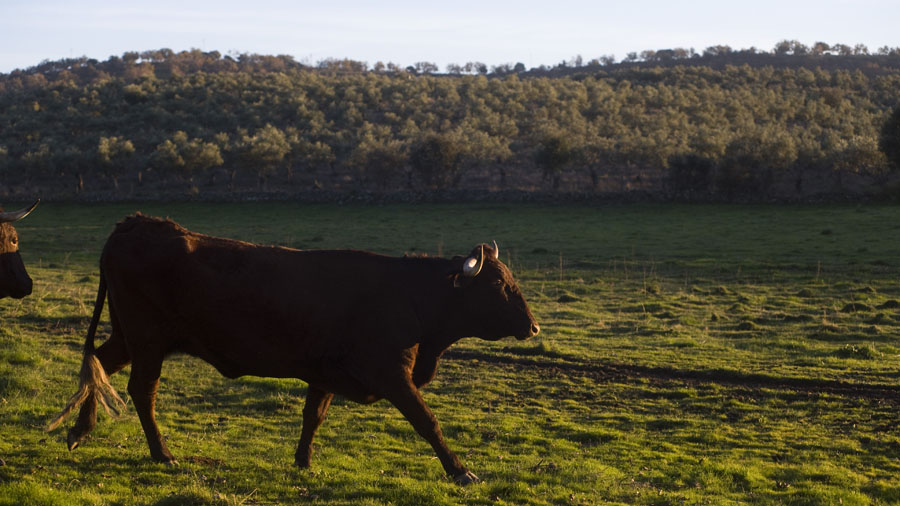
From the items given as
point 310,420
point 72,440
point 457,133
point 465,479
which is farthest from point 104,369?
point 457,133

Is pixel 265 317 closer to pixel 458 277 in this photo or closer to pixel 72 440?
pixel 458 277

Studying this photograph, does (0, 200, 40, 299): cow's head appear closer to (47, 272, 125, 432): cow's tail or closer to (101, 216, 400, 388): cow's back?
(47, 272, 125, 432): cow's tail

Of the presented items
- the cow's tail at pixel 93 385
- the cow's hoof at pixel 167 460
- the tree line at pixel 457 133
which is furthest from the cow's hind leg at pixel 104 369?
the tree line at pixel 457 133

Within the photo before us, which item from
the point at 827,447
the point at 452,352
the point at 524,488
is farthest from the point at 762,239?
the point at 524,488

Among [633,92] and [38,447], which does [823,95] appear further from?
[38,447]

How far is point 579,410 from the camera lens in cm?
1178

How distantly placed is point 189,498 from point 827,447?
741 centimetres

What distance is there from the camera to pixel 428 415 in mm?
7457

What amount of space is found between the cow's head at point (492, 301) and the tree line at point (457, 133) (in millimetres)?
40234

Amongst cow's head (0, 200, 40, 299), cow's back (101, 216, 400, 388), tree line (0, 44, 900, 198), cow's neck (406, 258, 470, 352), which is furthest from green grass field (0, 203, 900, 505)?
tree line (0, 44, 900, 198)

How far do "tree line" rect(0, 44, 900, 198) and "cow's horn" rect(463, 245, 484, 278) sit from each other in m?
40.7

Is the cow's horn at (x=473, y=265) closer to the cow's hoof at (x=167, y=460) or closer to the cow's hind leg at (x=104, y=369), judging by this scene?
the cow's hoof at (x=167, y=460)

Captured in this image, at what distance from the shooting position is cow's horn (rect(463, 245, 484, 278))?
8.08m

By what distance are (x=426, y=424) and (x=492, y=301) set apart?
1.61 metres
